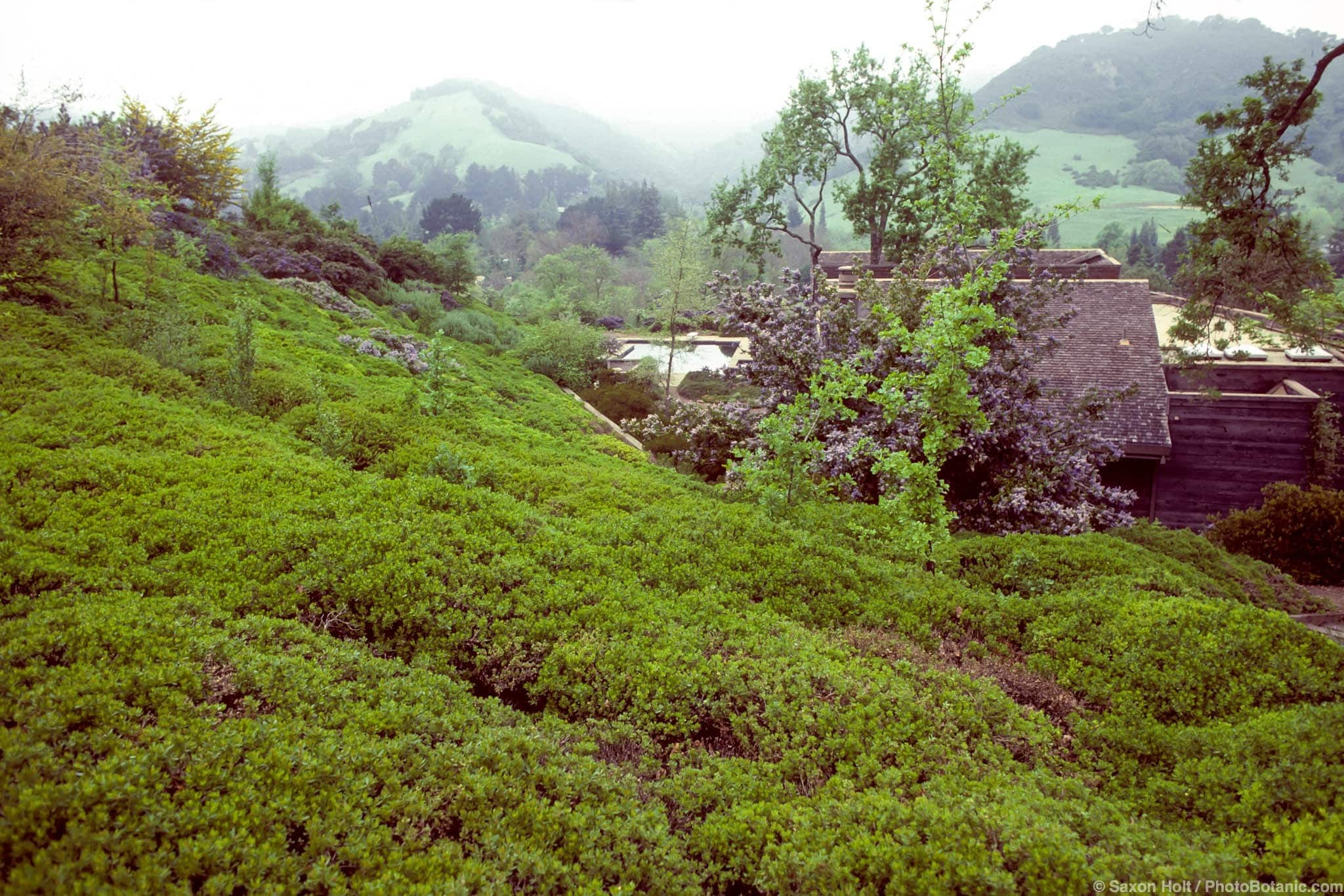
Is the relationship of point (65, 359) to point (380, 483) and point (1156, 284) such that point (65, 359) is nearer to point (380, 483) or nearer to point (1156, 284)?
point (380, 483)

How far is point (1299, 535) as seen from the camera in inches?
→ 396

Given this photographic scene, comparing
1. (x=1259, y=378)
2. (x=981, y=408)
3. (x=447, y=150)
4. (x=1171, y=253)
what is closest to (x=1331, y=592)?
(x=981, y=408)

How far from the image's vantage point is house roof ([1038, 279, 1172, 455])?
14.4 m

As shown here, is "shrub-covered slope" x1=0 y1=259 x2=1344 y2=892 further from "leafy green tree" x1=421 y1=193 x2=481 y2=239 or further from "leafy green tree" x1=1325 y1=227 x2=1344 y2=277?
"leafy green tree" x1=421 y1=193 x2=481 y2=239

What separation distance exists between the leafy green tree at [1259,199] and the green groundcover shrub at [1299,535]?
2586 millimetres

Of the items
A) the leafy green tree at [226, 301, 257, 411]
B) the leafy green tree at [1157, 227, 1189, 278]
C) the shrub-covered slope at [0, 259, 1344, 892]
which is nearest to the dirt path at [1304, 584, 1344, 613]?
the shrub-covered slope at [0, 259, 1344, 892]

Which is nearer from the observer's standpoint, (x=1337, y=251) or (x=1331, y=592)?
(x=1331, y=592)

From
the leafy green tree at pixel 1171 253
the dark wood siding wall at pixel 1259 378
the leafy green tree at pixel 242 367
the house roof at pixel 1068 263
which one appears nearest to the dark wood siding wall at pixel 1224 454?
the dark wood siding wall at pixel 1259 378

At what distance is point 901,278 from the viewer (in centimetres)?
1127

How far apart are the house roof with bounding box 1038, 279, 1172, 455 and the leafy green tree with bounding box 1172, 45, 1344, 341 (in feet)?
9.87

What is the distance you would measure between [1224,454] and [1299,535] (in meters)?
5.80

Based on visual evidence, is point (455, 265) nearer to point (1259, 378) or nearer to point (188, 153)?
point (188, 153)

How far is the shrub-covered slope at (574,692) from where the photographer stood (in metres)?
2.61

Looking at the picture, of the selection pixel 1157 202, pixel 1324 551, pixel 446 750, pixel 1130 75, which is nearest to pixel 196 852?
pixel 446 750
